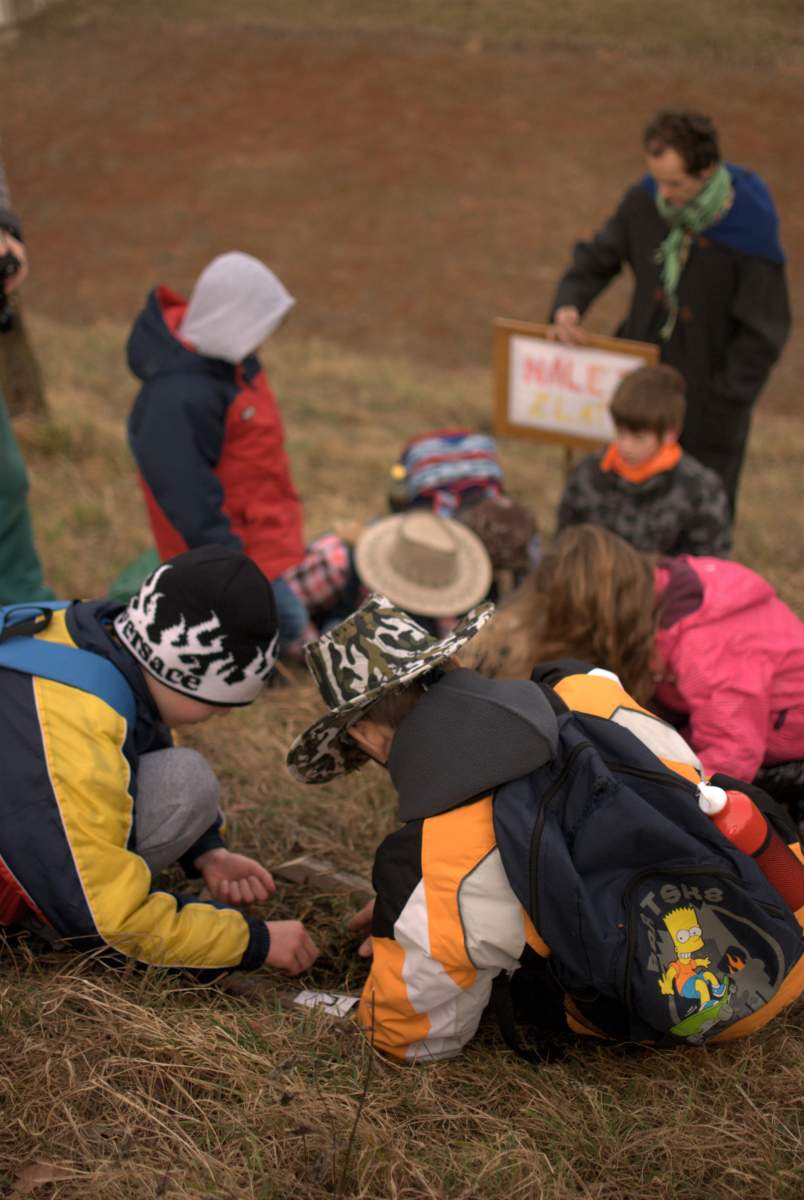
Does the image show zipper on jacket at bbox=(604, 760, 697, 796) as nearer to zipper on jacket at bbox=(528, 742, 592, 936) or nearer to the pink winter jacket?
zipper on jacket at bbox=(528, 742, 592, 936)

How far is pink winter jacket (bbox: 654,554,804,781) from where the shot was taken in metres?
2.57

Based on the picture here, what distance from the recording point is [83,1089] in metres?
1.79

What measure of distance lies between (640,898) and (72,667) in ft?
3.64

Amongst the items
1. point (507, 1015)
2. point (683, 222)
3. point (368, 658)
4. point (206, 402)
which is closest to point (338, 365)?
point (683, 222)

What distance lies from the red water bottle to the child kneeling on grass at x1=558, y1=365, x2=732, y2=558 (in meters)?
1.77

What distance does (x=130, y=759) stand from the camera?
2086 mm

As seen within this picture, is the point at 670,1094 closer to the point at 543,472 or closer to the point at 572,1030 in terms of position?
the point at 572,1030

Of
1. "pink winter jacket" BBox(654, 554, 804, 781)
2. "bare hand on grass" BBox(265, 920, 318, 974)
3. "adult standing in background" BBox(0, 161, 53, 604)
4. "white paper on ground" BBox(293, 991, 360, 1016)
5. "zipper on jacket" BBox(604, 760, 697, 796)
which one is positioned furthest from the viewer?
"adult standing in background" BBox(0, 161, 53, 604)

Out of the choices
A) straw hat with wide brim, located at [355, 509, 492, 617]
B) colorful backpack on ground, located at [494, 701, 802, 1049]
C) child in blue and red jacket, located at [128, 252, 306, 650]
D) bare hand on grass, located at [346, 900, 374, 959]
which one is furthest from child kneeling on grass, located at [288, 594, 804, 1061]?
straw hat with wide brim, located at [355, 509, 492, 617]

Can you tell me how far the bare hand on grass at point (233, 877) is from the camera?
94.8 inches

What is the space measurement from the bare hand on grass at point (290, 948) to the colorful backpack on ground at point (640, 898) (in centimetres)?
61

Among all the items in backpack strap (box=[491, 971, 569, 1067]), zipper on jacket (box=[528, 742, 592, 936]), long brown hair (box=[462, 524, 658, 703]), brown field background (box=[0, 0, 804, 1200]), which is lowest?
brown field background (box=[0, 0, 804, 1200])

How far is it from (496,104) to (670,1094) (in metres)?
15.8

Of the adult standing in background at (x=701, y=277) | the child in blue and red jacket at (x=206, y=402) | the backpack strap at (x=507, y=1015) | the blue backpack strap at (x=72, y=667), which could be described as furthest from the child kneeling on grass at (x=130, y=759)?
the adult standing in background at (x=701, y=277)
